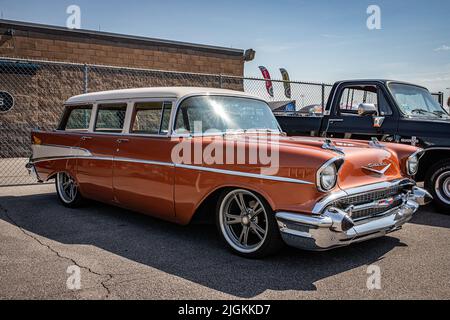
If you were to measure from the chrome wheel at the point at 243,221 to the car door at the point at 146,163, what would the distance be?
606 mm

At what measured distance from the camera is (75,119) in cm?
627

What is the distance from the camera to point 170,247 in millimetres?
4316

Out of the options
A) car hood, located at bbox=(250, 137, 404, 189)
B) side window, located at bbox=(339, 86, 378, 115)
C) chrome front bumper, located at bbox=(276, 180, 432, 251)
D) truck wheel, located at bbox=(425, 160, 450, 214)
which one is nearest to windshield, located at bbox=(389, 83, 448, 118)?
side window, located at bbox=(339, 86, 378, 115)

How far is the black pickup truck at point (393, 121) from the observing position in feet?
19.6

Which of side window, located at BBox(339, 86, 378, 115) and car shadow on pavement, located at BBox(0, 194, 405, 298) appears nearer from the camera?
car shadow on pavement, located at BBox(0, 194, 405, 298)

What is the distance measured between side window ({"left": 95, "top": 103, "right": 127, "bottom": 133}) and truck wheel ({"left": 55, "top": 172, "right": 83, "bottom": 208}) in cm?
91

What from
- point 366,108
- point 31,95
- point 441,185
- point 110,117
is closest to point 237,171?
point 110,117

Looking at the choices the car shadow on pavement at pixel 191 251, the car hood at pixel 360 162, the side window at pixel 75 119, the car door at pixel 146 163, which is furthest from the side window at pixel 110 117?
the car hood at pixel 360 162

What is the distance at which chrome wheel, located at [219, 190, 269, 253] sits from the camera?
3939mm

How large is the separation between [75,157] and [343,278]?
3812 millimetres

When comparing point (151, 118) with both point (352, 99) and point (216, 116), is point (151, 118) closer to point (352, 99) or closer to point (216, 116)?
point (216, 116)

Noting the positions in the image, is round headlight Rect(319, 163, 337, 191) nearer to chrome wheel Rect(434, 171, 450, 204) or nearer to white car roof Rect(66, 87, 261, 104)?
white car roof Rect(66, 87, 261, 104)

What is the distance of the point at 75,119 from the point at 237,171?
3.34m
